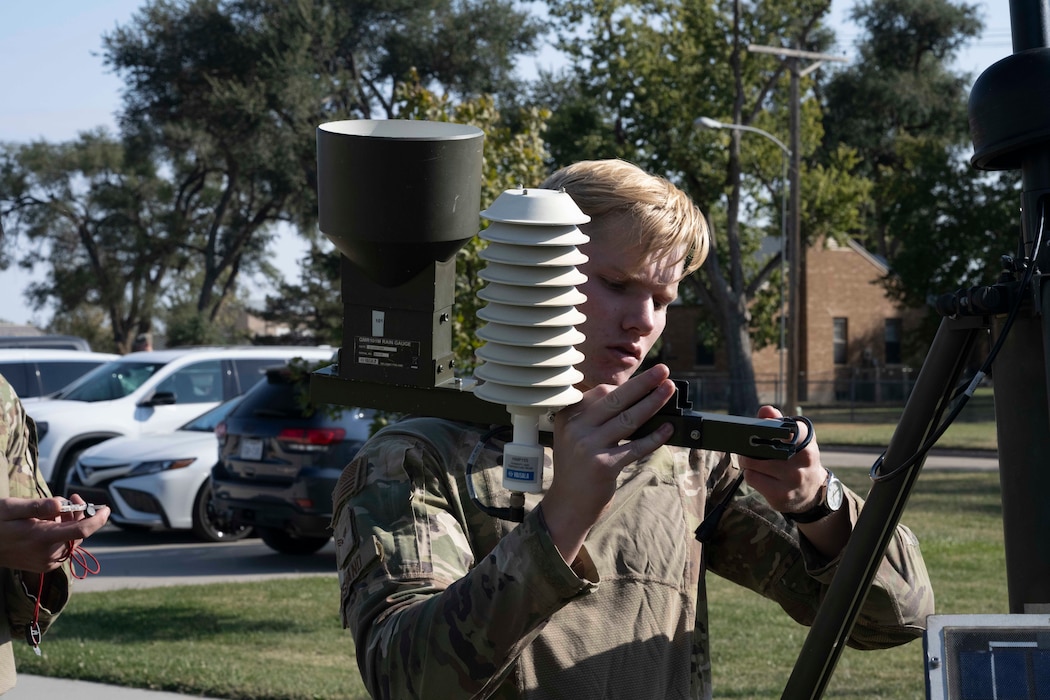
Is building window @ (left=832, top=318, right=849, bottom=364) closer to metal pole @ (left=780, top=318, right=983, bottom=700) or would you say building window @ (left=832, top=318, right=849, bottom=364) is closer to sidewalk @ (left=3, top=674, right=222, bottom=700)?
sidewalk @ (left=3, top=674, right=222, bottom=700)

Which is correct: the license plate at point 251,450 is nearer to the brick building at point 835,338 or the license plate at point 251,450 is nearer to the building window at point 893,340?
the brick building at point 835,338

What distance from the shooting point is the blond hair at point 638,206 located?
1.95 m

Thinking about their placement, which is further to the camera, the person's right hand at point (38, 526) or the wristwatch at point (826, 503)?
the person's right hand at point (38, 526)

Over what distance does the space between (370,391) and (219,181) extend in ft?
180

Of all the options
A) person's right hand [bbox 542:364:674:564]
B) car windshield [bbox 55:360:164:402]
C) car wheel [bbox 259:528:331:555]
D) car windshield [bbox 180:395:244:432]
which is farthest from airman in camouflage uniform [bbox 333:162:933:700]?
car windshield [bbox 55:360:164:402]

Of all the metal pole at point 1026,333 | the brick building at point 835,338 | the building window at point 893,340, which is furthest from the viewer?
the building window at point 893,340

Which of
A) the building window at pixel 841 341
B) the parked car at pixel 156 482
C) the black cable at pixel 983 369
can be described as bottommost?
the parked car at pixel 156 482

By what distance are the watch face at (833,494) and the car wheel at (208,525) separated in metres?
10.4

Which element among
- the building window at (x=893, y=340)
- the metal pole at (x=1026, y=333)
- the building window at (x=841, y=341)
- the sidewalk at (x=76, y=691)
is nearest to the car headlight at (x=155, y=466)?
the sidewalk at (x=76, y=691)

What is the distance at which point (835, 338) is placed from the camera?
49.5 m

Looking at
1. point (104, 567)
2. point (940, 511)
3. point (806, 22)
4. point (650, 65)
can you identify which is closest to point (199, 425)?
point (104, 567)

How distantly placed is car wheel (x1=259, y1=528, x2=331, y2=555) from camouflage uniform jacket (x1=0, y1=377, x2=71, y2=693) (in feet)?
27.7

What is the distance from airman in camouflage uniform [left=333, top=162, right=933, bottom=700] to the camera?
5.02 ft

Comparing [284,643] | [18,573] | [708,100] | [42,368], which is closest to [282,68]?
[708,100]
